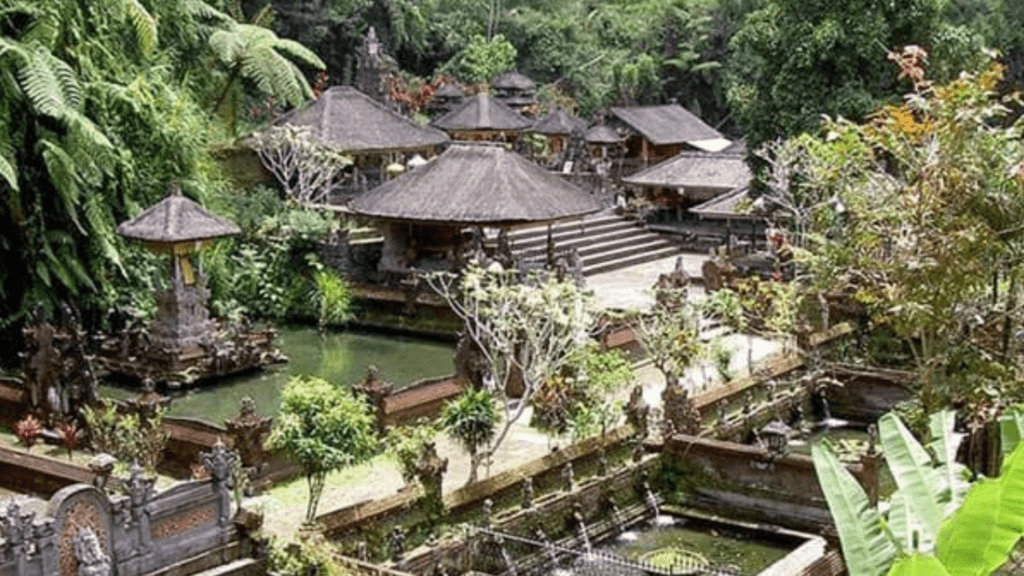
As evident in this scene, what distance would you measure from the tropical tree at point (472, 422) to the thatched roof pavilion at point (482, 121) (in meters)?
26.2

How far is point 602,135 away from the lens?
42.4m

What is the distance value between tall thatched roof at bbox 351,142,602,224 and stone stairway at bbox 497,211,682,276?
2.77 m

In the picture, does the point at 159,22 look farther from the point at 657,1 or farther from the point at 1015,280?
the point at 657,1

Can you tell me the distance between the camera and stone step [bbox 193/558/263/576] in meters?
12.6

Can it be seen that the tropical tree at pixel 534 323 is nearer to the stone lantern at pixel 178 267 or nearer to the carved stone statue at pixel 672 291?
the carved stone statue at pixel 672 291

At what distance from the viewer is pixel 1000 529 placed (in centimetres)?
532

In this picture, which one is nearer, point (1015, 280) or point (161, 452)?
point (1015, 280)

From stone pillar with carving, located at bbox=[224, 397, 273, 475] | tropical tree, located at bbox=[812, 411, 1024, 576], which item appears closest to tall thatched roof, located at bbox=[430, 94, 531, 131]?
stone pillar with carving, located at bbox=[224, 397, 273, 475]

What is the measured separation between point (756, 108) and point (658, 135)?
40.8ft

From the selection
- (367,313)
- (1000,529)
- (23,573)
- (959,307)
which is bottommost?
(367,313)

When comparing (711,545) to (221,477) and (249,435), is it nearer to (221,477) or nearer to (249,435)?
(249,435)

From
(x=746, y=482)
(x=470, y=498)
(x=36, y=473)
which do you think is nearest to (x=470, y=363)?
(x=746, y=482)

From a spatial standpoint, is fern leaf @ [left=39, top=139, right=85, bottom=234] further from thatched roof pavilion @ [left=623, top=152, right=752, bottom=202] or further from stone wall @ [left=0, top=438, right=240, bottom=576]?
thatched roof pavilion @ [left=623, top=152, right=752, bottom=202]

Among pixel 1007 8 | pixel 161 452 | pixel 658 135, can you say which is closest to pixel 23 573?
pixel 161 452
